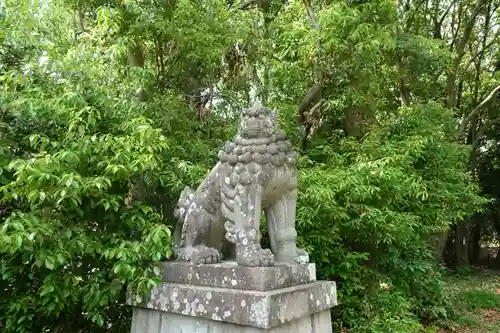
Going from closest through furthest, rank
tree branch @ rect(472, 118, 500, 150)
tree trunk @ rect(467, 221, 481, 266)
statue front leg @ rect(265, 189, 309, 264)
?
1. statue front leg @ rect(265, 189, 309, 264)
2. tree branch @ rect(472, 118, 500, 150)
3. tree trunk @ rect(467, 221, 481, 266)

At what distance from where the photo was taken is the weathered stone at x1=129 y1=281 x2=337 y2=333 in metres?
2.55

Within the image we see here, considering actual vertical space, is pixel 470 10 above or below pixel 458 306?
above

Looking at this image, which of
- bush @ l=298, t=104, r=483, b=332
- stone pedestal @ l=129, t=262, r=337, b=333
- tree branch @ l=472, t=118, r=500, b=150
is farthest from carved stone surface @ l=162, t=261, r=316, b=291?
tree branch @ l=472, t=118, r=500, b=150

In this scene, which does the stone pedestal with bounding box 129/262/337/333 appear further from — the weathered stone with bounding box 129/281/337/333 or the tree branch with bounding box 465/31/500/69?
the tree branch with bounding box 465/31/500/69

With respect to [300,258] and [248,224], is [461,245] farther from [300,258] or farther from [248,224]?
[248,224]

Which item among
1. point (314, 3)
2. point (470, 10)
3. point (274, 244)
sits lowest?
point (274, 244)

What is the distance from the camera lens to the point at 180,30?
4855 mm

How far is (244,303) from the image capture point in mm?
2607

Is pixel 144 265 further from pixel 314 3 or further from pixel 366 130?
pixel 314 3

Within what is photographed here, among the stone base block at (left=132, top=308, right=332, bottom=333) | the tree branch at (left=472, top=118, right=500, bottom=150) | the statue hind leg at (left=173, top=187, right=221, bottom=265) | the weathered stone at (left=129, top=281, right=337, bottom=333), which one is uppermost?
the tree branch at (left=472, top=118, right=500, bottom=150)

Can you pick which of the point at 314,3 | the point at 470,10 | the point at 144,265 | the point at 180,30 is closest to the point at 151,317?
the point at 144,265

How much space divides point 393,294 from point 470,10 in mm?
9521

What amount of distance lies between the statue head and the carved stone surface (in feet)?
2.92

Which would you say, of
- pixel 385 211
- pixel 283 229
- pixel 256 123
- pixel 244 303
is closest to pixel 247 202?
pixel 283 229
